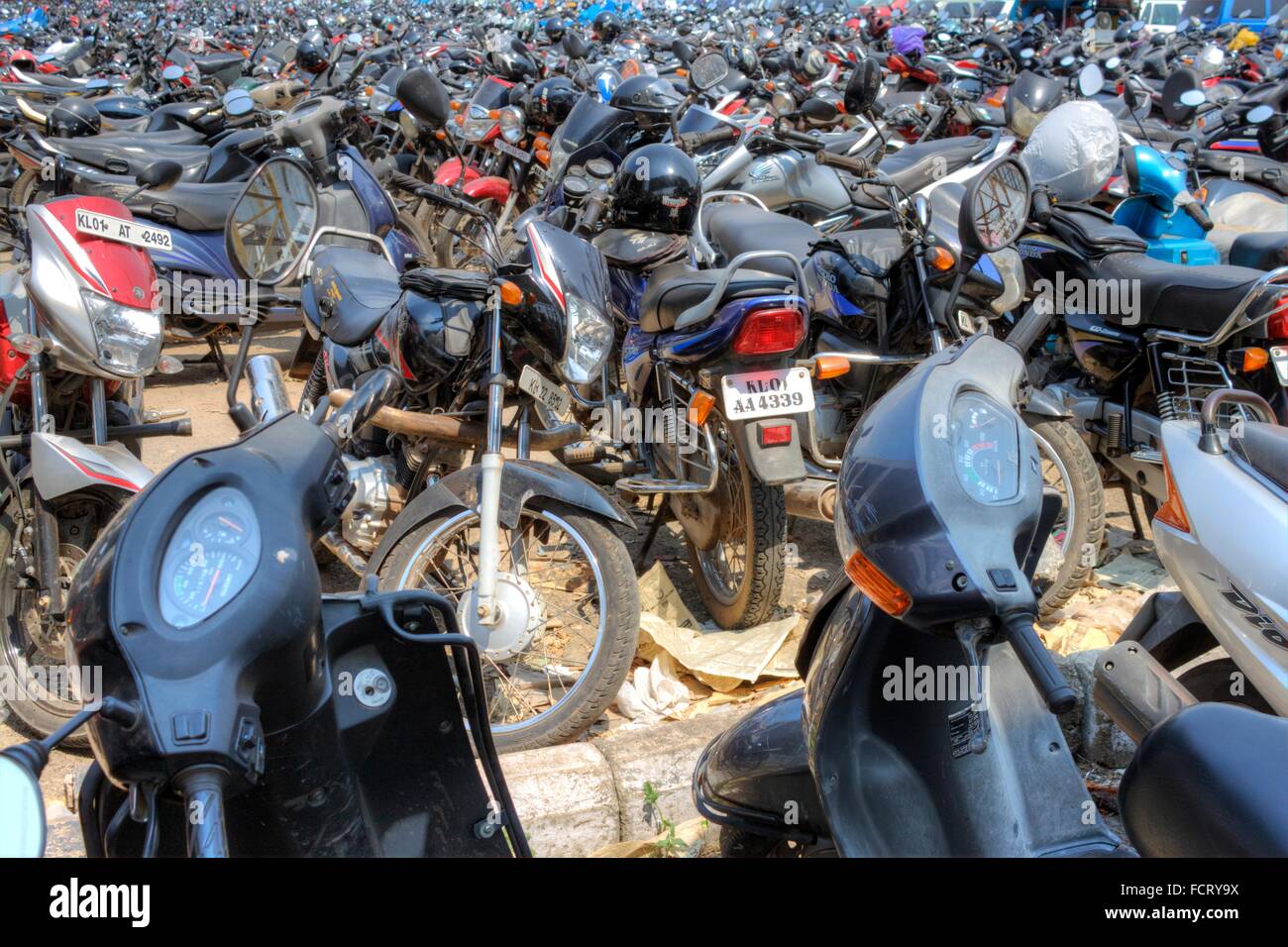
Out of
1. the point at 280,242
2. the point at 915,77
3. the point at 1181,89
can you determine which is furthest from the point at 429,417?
the point at 915,77

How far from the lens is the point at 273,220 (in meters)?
4.50

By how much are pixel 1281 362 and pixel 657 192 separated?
2.22 meters

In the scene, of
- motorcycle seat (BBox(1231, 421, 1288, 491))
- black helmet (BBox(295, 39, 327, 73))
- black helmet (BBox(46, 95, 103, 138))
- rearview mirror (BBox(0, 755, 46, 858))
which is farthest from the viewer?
black helmet (BBox(295, 39, 327, 73))

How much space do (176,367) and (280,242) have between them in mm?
1063

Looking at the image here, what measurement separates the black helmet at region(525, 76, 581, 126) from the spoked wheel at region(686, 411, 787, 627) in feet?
16.8

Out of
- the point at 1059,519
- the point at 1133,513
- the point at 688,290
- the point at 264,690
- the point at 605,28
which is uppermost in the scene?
the point at 264,690

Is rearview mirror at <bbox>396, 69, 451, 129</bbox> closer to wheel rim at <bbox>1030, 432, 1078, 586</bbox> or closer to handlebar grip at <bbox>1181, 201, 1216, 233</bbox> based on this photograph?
wheel rim at <bbox>1030, 432, 1078, 586</bbox>

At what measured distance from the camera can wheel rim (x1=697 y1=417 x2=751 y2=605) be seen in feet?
11.9

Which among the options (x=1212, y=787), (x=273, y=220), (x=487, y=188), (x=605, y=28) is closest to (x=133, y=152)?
(x=487, y=188)

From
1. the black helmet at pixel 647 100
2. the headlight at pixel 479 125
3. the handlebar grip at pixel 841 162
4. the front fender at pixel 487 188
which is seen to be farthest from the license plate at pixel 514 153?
the handlebar grip at pixel 841 162

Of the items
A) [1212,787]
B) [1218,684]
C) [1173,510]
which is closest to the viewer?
[1212,787]

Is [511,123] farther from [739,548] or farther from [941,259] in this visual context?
[739,548]

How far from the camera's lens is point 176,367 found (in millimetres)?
3623

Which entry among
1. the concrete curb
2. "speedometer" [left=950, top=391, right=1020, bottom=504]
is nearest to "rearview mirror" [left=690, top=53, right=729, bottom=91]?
the concrete curb
